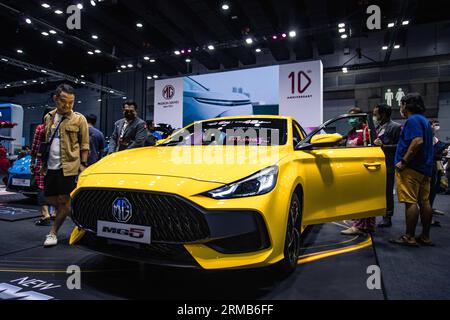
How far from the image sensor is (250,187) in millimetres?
1624

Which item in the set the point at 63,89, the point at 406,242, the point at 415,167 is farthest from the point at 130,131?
the point at 406,242

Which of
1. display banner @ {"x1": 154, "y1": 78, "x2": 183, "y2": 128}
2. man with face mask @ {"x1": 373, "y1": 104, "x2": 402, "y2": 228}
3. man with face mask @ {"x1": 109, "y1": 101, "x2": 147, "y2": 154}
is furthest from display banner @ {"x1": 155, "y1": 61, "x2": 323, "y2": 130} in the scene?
man with face mask @ {"x1": 109, "y1": 101, "x2": 147, "y2": 154}

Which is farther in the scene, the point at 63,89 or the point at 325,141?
the point at 63,89

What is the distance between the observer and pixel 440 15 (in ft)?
34.1

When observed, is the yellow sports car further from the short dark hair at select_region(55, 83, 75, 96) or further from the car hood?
the short dark hair at select_region(55, 83, 75, 96)

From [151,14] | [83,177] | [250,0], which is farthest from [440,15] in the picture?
[83,177]

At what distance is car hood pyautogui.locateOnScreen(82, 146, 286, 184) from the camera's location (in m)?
1.67

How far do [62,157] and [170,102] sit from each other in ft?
25.8

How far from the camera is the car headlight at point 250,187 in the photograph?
1565 mm

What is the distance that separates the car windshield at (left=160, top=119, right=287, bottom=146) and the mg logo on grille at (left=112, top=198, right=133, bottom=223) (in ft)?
3.42

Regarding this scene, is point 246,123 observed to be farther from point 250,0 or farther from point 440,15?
point 440,15

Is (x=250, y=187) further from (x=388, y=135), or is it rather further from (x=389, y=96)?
(x=389, y=96)

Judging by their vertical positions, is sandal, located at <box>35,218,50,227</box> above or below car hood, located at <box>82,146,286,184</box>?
below
